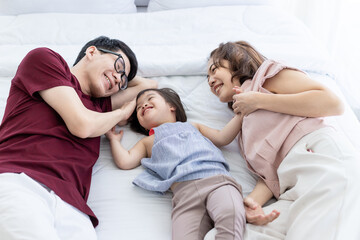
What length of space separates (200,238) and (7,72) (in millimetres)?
1173

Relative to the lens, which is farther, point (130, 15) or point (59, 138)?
point (130, 15)

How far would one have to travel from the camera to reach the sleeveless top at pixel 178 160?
1.15 meters

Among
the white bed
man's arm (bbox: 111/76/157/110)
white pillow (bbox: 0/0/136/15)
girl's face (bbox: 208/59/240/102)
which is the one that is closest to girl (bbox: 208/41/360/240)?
girl's face (bbox: 208/59/240/102)

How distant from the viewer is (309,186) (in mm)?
1021

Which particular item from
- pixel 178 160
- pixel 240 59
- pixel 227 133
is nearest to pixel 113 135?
pixel 178 160

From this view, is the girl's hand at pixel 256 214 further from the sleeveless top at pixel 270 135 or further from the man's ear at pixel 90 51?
the man's ear at pixel 90 51

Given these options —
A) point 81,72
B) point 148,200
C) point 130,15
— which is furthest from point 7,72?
point 148,200

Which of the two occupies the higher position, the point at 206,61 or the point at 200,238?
the point at 206,61

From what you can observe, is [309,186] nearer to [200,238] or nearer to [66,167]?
[200,238]

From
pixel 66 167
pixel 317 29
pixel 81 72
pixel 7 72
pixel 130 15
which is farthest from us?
pixel 317 29

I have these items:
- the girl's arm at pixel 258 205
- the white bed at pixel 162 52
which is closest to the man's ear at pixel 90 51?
the white bed at pixel 162 52

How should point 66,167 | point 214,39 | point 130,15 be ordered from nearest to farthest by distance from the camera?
point 66,167 → point 214,39 → point 130,15

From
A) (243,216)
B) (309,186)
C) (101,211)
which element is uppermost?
(309,186)

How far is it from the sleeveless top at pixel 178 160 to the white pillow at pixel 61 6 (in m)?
1.24
